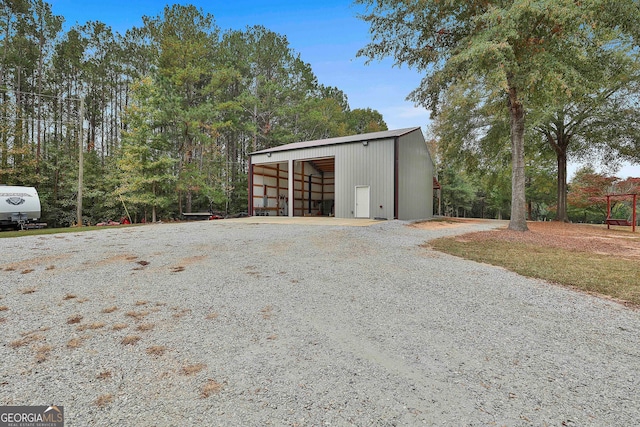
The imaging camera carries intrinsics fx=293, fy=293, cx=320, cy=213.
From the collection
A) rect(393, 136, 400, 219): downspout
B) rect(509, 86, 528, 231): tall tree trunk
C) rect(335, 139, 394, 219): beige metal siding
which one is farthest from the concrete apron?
rect(509, 86, 528, 231): tall tree trunk

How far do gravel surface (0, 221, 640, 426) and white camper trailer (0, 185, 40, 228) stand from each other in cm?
1212

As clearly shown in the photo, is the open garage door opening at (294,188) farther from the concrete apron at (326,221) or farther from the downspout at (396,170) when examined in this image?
the downspout at (396,170)

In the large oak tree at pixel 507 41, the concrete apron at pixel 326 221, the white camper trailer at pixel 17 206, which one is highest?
the large oak tree at pixel 507 41

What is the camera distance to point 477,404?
1.66m

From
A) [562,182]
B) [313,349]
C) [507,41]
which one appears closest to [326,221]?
[507,41]

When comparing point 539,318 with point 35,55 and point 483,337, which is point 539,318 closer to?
point 483,337

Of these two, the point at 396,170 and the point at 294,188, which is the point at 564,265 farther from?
the point at 294,188

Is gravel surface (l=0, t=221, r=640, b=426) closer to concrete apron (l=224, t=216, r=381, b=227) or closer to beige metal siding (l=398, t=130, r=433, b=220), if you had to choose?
concrete apron (l=224, t=216, r=381, b=227)

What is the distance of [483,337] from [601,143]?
67.2ft

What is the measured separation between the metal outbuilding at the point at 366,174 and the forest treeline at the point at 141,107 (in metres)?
3.81

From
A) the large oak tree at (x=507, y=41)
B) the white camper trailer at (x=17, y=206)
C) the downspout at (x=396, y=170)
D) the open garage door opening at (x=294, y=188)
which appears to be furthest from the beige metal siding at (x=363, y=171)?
the white camper trailer at (x=17, y=206)

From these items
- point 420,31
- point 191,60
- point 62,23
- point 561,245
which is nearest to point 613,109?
point 420,31

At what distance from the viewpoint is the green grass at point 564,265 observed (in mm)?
4035

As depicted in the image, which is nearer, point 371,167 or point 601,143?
point 371,167
